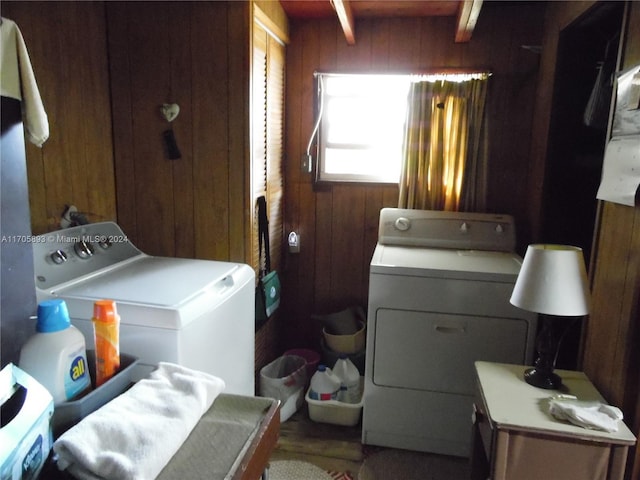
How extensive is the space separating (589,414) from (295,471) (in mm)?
1243

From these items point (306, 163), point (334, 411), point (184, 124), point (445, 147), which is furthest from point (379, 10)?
point (334, 411)

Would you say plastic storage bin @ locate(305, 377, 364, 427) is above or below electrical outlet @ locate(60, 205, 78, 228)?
below

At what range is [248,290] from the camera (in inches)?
74.4

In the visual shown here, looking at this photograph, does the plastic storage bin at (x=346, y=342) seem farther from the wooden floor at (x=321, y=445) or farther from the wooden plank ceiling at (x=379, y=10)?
the wooden plank ceiling at (x=379, y=10)

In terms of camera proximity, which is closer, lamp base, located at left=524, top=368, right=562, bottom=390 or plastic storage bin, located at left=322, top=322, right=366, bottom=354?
lamp base, located at left=524, top=368, right=562, bottom=390

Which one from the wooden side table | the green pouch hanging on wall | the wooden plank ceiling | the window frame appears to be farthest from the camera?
the window frame

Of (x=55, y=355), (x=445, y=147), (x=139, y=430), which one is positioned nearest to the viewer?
(x=139, y=430)

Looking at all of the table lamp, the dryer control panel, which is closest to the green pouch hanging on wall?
the dryer control panel

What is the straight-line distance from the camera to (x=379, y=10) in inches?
97.3

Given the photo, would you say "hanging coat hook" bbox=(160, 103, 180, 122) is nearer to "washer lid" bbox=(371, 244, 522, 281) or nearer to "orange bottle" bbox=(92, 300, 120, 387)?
"washer lid" bbox=(371, 244, 522, 281)

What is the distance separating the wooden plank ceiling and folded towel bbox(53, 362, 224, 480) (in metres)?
1.86

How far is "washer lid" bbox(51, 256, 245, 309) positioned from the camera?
1.42 metres

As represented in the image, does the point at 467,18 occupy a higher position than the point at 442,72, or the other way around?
the point at 467,18

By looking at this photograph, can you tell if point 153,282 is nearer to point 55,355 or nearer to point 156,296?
point 156,296
